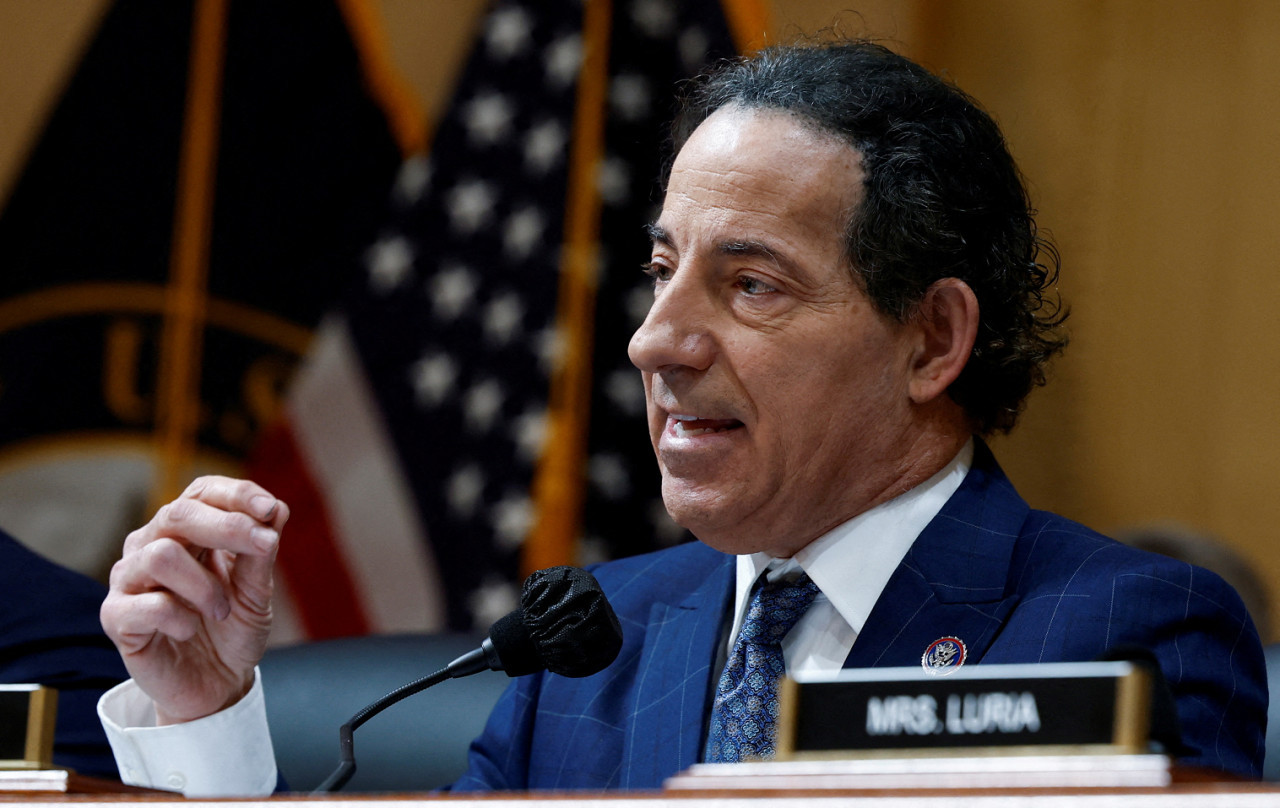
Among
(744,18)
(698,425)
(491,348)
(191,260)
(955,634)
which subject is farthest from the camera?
(191,260)

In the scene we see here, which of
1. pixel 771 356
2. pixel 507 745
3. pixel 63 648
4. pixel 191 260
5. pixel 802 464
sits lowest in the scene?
pixel 507 745

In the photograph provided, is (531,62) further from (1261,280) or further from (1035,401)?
(1261,280)

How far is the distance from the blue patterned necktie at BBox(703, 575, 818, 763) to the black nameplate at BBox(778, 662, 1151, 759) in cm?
58

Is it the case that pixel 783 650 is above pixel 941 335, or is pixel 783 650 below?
below

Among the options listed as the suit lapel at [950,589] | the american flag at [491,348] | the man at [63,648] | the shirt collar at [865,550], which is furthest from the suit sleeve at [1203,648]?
the american flag at [491,348]

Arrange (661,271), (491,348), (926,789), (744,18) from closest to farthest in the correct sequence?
1. (926,789)
2. (661,271)
3. (744,18)
4. (491,348)

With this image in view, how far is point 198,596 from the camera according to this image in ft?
4.87

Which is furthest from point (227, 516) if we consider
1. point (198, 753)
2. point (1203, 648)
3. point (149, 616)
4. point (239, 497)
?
point (1203, 648)

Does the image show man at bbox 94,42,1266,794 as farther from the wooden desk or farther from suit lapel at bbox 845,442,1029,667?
the wooden desk

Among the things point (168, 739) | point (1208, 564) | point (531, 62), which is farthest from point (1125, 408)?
point (168, 739)

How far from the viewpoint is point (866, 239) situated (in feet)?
5.05

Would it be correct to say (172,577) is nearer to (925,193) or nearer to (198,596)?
Answer: (198,596)

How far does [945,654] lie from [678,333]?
43 cm

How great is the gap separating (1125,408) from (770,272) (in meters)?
1.76
